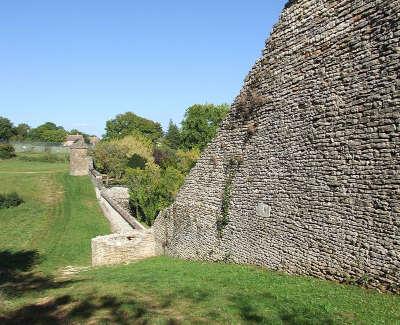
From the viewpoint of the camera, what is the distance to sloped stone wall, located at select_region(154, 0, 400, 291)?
812cm

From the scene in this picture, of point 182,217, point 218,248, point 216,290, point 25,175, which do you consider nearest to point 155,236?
point 182,217

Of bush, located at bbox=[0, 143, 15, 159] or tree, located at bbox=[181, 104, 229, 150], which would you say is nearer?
bush, located at bbox=[0, 143, 15, 159]

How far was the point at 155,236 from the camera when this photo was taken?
1848cm

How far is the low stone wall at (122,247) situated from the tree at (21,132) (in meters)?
104

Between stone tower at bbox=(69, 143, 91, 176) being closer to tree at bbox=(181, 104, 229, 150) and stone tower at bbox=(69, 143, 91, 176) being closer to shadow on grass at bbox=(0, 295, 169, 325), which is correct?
tree at bbox=(181, 104, 229, 150)

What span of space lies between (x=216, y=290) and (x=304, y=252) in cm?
224

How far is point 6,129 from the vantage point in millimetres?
112938

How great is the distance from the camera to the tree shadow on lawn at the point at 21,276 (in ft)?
39.1

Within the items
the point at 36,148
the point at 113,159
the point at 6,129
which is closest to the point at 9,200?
the point at 113,159

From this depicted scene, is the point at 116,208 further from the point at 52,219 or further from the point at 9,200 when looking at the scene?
the point at 9,200

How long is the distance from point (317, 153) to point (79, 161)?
35.6 m

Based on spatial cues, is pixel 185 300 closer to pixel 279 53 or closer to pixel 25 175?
pixel 279 53

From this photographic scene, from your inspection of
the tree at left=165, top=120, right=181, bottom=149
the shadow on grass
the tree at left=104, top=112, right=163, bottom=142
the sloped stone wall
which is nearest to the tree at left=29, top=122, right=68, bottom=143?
the tree at left=104, top=112, right=163, bottom=142

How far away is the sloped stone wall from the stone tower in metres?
30.1
